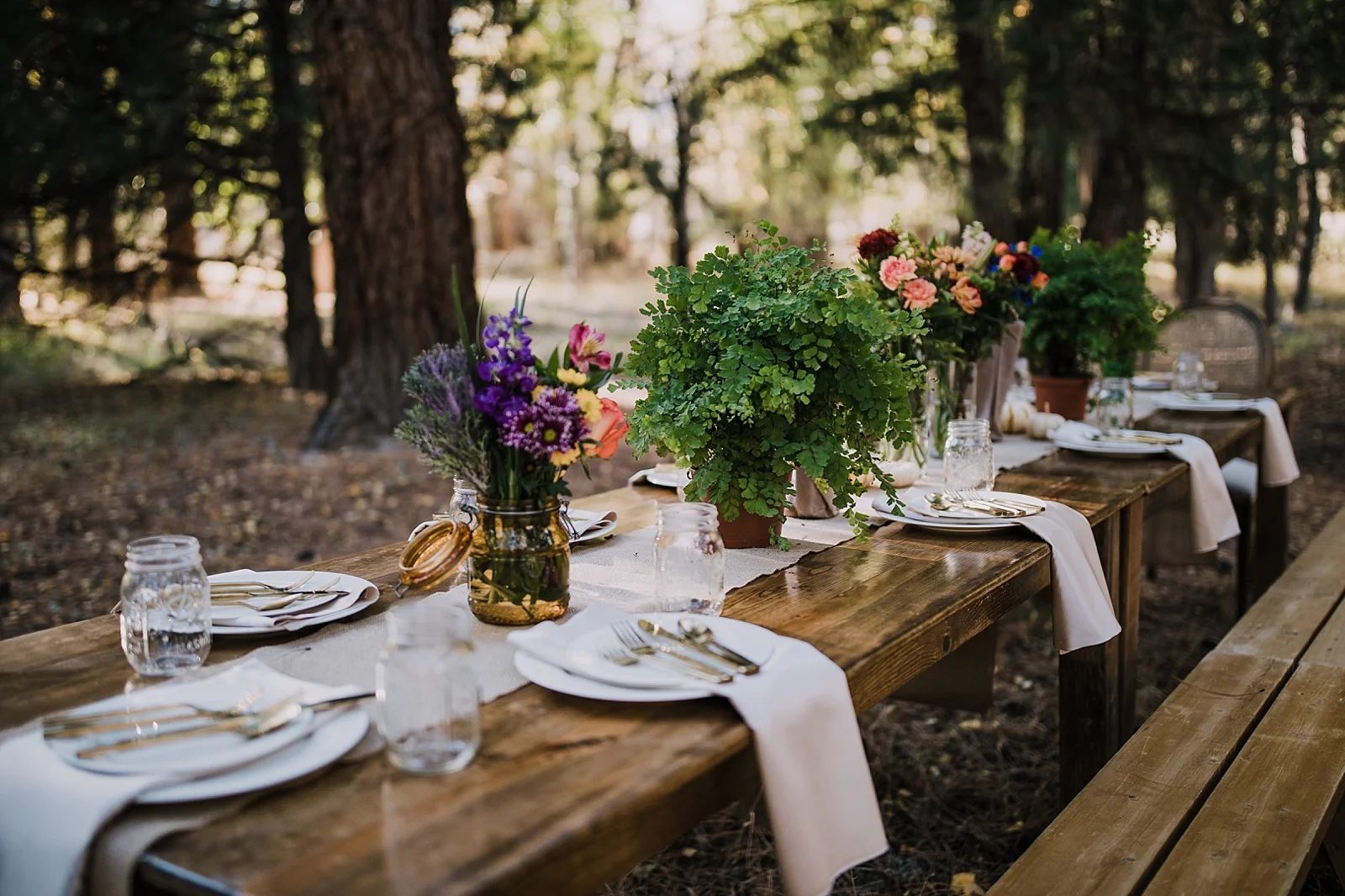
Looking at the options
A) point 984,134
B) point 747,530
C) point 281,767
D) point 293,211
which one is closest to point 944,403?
point 747,530

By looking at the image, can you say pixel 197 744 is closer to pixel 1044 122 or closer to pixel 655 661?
pixel 655 661

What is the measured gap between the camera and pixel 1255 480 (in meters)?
4.28

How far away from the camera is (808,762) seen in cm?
138

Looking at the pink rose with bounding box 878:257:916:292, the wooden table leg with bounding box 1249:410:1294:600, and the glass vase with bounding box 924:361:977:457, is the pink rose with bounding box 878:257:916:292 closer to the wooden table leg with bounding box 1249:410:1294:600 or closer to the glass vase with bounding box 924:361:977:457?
the glass vase with bounding box 924:361:977:457

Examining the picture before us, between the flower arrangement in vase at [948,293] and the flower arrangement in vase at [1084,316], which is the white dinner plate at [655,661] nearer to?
the flower arrangement in vase at [948,293]

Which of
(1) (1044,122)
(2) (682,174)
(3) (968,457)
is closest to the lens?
(3) (968,457)

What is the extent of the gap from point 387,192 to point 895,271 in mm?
4171

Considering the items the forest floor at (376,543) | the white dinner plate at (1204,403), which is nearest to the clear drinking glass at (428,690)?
the forest floor at (376,543)

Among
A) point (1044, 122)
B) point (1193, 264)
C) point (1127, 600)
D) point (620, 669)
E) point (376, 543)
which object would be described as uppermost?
point (1044, 122)

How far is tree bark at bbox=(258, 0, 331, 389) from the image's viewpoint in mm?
7836

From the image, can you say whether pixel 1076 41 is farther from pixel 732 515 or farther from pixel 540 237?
pixel 540 237

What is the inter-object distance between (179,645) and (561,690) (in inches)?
19.7

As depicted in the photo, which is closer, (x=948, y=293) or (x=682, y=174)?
(x=948, y=293)

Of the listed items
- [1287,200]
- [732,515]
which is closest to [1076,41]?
[1287,200]
